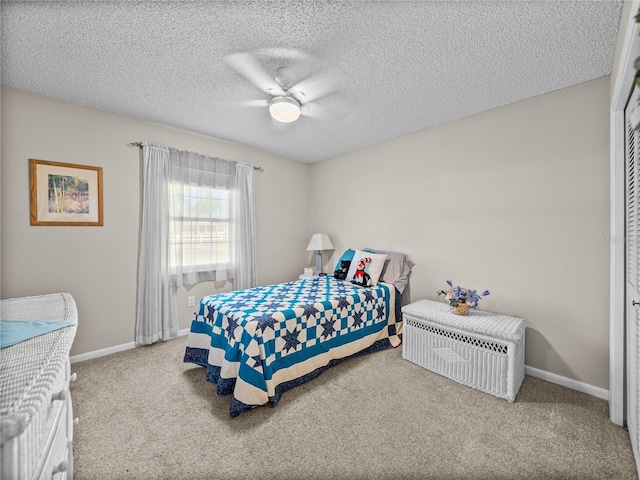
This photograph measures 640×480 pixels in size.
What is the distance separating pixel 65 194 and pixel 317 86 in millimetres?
2506

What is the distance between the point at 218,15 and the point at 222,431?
8.10 feet

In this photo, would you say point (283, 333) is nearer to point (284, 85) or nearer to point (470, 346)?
point (470, 346)

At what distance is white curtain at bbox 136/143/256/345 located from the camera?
297 centimetres

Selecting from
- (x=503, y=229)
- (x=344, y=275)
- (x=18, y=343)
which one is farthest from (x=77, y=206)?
(x=503, y=229)

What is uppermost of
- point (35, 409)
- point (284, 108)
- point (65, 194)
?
point (284, 108)

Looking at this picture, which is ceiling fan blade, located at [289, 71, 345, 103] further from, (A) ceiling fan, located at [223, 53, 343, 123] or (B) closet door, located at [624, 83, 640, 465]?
(B) closet door, located at [624, 83, 640, 465]

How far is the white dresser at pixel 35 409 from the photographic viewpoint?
1.94 ft

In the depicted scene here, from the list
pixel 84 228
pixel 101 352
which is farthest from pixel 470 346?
pixel 84 228

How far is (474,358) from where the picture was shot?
7.16ft

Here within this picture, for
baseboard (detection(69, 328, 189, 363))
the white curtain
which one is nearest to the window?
the white curtain

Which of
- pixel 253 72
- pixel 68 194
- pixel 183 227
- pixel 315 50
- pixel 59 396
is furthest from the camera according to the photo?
pixel 183 227

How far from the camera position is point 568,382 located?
2.21 meters

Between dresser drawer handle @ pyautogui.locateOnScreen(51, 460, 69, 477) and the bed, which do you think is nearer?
dresser drawer handle @ pyautogui.locateOnScreen(51, 460, 69, 477)

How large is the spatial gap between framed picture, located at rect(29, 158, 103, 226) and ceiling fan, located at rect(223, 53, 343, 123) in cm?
172
